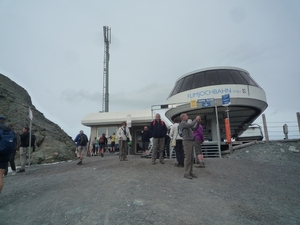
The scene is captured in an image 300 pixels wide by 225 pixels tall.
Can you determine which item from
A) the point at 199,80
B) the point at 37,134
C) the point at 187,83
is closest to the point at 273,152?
the point at 199,80

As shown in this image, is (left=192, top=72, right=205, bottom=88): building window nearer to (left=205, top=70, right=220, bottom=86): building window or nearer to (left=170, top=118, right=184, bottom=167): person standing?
(left=205, top=70, right=220, bottom=86): building window

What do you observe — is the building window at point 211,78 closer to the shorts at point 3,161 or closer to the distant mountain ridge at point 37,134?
the distant mountain ridge at point 37,134

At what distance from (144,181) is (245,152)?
7029mm

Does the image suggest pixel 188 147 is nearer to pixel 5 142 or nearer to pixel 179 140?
pixel 179 140

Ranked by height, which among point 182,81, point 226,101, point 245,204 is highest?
point 182,81

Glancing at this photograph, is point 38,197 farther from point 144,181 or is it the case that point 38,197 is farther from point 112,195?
point 144,181

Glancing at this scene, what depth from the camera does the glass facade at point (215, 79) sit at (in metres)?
13.7

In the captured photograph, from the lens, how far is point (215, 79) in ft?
45.4

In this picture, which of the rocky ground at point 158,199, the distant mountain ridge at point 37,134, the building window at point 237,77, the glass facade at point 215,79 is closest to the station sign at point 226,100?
the glass facade at point 215,79

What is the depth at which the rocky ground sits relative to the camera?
332 cm

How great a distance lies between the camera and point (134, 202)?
377cm

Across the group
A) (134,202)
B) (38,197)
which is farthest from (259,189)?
(38,197)

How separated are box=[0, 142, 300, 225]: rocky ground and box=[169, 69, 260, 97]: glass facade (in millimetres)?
8231

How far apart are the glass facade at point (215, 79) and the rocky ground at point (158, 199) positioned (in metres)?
8.23
